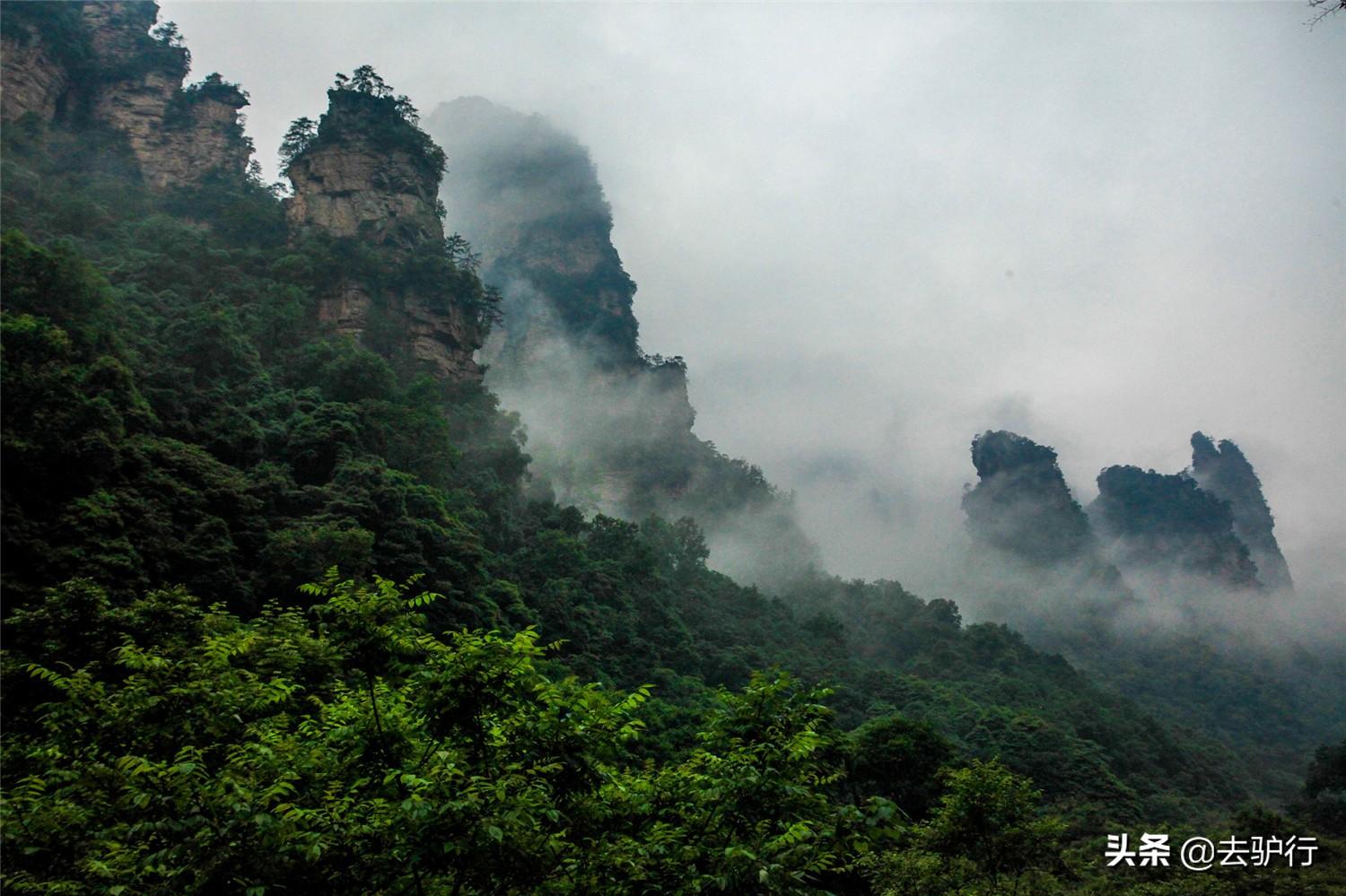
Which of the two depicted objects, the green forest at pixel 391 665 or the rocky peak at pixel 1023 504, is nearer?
the green forest at pixel 391 665

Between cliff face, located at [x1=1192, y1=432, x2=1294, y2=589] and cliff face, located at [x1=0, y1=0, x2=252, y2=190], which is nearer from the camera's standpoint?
cliff face, located at [x1=0, y1=0, x2=252, y2=190]


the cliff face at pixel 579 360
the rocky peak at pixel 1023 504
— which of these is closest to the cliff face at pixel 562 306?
the cliff face at pixel 579 360

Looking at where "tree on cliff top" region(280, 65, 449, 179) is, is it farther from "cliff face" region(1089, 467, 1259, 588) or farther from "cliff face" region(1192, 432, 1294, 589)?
"cliff face" region(1192, 432, 1294, 589)

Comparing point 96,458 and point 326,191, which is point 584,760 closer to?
point 96,458

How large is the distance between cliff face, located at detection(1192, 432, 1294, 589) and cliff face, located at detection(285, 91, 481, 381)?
111098 millimetres

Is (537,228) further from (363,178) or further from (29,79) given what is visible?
A: (29,79)

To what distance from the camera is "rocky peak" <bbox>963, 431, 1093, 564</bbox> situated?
9931 centimetres

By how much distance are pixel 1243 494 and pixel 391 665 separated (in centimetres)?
13854

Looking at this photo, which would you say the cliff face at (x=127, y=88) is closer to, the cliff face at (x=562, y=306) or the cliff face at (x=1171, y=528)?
the cliff face at (x=562, y=306)

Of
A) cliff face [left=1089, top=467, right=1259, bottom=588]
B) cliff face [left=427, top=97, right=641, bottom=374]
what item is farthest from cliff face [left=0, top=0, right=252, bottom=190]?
cliff face [left=1089, top=467, right=1259, bottom=588]

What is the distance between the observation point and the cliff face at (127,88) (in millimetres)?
39781

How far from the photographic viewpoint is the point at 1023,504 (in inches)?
4026

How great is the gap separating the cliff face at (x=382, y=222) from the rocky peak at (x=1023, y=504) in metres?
80.9

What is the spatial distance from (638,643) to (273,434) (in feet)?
54.2
